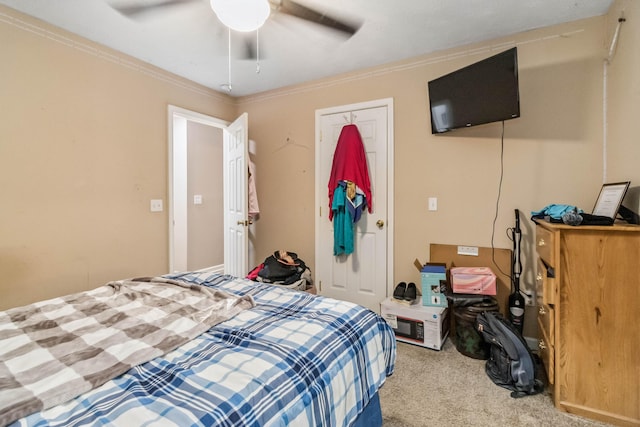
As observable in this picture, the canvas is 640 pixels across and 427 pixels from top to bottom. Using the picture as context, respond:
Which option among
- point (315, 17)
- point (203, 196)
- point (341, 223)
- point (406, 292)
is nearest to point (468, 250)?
point (406, 292)

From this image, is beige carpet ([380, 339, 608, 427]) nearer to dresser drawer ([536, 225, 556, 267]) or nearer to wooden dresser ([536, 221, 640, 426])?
wooden dresser ([536, 221, 640, 426])

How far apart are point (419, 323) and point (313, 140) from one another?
2.08 m

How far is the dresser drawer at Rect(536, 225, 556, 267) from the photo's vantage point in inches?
68.1

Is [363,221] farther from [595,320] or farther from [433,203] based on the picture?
[595,320]

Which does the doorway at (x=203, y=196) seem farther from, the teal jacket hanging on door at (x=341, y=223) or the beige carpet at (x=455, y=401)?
the beige carpet at (x=455, y=401)

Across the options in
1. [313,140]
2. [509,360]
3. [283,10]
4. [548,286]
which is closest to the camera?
[548,286]

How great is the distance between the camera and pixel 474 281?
237 cm

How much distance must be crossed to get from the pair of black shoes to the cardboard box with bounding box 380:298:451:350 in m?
0.06

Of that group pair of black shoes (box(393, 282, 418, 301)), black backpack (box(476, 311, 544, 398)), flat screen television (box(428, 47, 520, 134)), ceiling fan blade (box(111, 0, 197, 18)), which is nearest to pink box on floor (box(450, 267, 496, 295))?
black backpack (box(476, 311, 544, 398))

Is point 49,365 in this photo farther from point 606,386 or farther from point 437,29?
point 437,29

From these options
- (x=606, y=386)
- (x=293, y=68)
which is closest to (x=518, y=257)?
(x=606, y=386)

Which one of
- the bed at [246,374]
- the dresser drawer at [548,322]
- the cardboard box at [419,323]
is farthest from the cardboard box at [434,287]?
the bed at [246,374]

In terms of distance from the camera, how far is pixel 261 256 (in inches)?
149

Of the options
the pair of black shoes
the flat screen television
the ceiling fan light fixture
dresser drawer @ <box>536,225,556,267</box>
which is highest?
the ceiling fan light fixture
